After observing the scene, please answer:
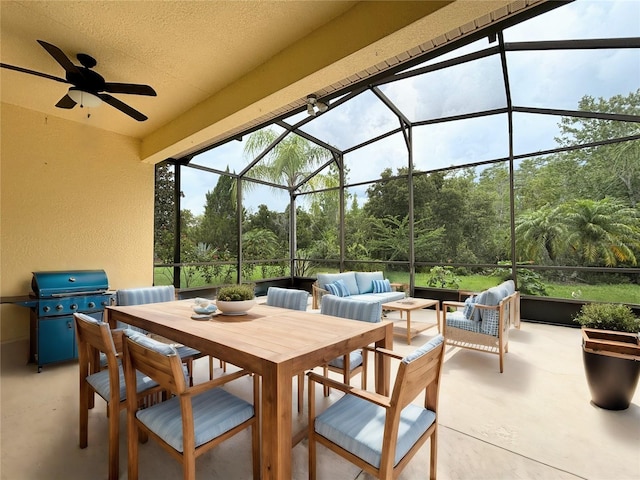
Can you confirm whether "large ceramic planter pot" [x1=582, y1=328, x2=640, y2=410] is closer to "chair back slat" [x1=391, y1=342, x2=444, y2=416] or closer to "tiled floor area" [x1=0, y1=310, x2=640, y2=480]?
"tiled floor area" [x1=0, y1=310, x2=640, y2=480]

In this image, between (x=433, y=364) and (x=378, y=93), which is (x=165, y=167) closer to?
(x=378, y=93)

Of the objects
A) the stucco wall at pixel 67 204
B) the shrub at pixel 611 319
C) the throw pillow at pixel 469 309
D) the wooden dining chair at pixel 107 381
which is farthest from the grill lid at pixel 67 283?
the shrub at pixel 611 319

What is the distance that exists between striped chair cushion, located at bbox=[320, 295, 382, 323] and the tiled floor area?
0.73 m

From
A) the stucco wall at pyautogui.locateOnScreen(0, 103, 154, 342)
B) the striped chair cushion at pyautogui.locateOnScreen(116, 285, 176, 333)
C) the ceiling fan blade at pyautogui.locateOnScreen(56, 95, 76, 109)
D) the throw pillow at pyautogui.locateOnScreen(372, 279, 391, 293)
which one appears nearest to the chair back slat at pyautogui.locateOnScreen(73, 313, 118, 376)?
the striped chair cushion at pyautogui.locateOnScreen(116, 285, 176, 333)

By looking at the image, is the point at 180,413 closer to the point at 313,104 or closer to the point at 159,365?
the point at 159,365

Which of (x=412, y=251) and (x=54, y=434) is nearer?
(x=54, y=434)

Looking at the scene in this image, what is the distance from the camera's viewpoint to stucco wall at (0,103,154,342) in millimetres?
3656

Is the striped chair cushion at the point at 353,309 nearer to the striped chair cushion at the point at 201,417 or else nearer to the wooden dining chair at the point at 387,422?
the wooden dining chair at the point at 387,422

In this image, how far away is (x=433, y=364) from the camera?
1485 millimetres

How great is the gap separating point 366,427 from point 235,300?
51.0 inches

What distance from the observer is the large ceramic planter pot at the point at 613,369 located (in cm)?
230

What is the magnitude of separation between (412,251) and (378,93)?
3.04m

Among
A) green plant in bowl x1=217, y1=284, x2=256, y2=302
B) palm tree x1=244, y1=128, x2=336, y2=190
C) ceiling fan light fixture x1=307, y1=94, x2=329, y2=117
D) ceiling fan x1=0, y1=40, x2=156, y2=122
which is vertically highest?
palm tree x1=244, y1=128, x2=336, y2=190

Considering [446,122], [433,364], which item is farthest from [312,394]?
[446,122]
